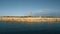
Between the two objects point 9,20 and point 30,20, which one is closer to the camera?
point 30,20

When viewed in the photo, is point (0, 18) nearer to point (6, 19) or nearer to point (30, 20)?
point (6, 19)

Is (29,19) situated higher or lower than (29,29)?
higher

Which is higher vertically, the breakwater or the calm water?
the breakwater

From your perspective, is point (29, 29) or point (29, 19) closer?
point (29, 29)

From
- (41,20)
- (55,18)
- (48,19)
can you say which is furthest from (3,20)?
(55,18)

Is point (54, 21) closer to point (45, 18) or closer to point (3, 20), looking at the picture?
point (45, 18)

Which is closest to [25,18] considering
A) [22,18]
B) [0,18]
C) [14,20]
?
[22,18]

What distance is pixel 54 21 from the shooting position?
96.0ft

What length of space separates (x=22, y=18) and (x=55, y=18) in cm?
923

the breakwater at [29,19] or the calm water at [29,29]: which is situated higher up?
the breakwater at [29,19]

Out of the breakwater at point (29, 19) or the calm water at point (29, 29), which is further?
the breakwater at point (29, 19)

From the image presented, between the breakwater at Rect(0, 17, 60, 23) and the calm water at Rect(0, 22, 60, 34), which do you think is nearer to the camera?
the calm water at Rect(0, 22, 60, 34)

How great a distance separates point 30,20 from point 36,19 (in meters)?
1.65

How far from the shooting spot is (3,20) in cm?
2992
